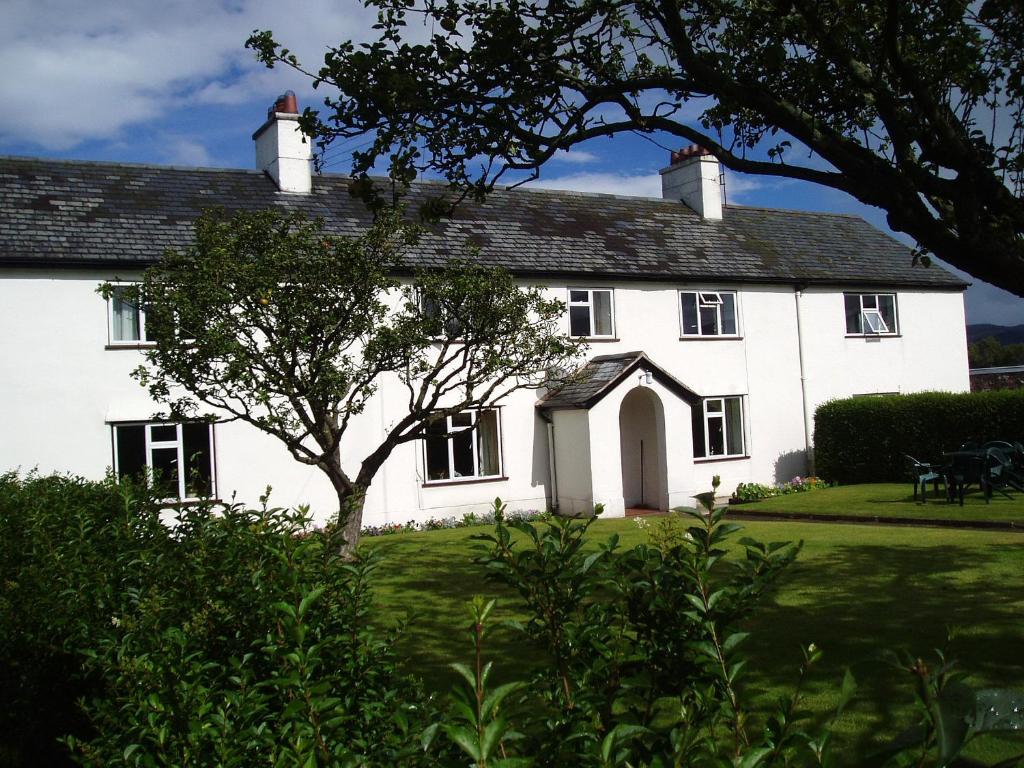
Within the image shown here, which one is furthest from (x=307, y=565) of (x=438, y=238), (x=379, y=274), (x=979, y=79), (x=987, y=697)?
(x=438, y=238)

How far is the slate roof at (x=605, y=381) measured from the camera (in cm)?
2080

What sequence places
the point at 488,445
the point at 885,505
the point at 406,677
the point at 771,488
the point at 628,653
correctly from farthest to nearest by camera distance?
the point at 771,488, the point at 488,445, the point at 885,505, the point at 406,677, the point at 628,653

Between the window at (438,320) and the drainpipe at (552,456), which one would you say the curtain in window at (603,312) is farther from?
the window at (438,320)

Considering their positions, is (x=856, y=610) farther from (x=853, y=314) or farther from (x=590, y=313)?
(x=853, y=314)

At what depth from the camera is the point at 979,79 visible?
8.17 metres

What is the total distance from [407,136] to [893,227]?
414cm

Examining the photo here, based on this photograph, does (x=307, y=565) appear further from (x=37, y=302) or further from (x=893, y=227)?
(x=37, y=302)

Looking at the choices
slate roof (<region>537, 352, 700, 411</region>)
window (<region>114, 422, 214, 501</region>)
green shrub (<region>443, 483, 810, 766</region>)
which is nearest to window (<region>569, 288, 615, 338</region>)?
slate roof (<region>537, 352, 700, 411</region>)

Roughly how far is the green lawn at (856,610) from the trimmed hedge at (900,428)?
860cm

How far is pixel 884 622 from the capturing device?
9.06 meters

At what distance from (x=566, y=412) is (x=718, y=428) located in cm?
525

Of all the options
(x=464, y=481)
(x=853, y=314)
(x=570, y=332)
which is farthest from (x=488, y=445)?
(x=853, y=314)

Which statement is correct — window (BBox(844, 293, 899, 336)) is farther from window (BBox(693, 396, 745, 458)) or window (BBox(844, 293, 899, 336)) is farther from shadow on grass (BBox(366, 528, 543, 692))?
shadow on grass (BBox(366, 528, 543, 692))

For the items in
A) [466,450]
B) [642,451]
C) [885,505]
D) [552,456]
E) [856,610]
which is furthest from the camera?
[642,451]
